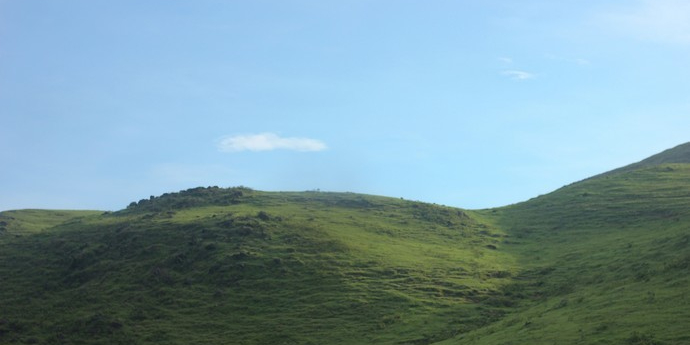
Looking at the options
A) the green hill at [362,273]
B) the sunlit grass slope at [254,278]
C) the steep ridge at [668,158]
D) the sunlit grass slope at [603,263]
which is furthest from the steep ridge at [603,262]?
the steep ridge at [668,158]

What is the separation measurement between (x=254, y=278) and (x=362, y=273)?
1216cm

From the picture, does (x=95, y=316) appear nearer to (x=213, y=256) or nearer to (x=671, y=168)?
(x=213, y=256)

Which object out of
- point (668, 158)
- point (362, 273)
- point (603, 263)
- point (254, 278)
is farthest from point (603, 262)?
point (668, 158)

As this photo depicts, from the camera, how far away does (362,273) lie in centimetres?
7781

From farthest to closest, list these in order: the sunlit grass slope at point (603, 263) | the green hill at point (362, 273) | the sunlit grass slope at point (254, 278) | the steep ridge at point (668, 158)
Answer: the steep ridge at point (668, 158)
the sunlit grass slope at point (254, 278)
the green hill at point (362, 273)
the sunlit grass slope at point (603, 263)

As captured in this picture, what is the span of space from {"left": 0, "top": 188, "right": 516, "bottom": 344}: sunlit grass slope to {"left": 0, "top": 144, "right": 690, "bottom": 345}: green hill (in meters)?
0.24

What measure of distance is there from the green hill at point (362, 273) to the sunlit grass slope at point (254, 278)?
240 millimetres

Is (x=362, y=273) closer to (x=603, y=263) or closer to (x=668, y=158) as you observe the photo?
(x=603, y=263)

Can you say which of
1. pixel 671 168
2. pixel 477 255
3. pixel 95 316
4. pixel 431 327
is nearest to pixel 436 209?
pixel 477 255

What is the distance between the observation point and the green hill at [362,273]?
Answer: 5681cm

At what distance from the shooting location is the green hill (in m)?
56.8

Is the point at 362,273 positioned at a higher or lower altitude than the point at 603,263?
lower

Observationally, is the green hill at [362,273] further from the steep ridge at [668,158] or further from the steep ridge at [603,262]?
the steep ridge at [668,158]

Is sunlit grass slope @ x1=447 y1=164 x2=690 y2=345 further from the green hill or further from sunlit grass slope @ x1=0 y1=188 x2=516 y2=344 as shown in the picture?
sunlit grass slope @ x1=0 y1=188 x2=516 y2=344
